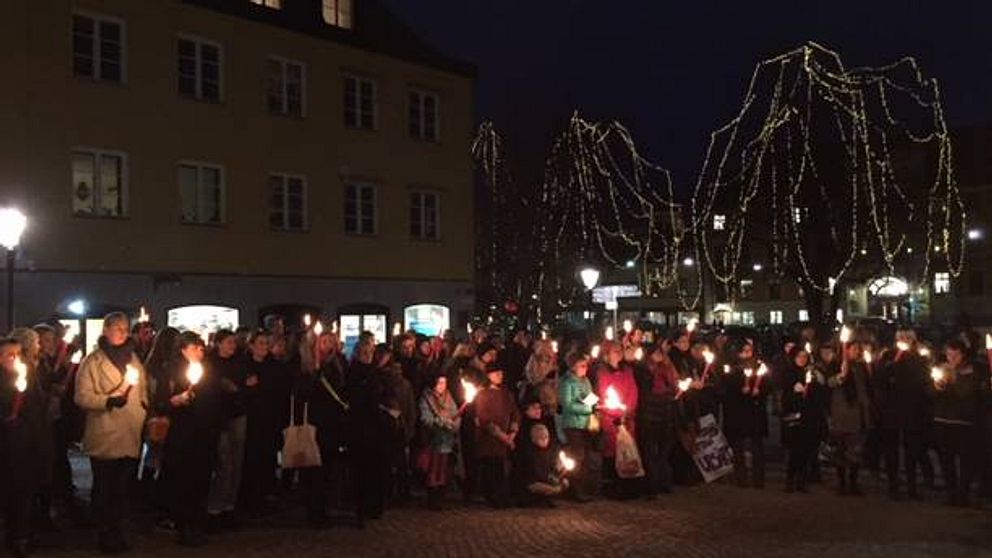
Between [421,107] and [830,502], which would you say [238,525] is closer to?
[830,502]

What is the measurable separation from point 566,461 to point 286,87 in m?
19.7

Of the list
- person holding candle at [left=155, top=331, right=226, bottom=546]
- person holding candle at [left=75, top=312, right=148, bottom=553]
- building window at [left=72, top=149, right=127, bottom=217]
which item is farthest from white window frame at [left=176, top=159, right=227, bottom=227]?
person holding candle at [left=75, top=312, right=148, bottom=553]

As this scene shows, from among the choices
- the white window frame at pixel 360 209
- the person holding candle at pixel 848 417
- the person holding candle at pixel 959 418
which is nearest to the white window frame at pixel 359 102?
the white window frame at pixel 360 209

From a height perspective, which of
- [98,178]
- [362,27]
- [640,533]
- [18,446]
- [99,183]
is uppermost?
[362,27]

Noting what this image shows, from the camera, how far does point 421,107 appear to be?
33.8 m

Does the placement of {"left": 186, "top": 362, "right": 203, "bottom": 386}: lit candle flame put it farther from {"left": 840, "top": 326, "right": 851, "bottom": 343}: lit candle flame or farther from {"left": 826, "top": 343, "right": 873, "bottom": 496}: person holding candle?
{"left": 840, "top": 326, "right": 851, "bottom": 343}: lit candle flame

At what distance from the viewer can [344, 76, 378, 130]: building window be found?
3162cm

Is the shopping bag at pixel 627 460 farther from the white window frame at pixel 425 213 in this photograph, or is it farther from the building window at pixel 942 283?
the building window at pixel 942 283

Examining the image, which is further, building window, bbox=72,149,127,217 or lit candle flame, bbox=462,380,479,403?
building window, bbox=72,149,127,217

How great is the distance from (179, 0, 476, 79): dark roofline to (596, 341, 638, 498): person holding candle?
1800 cm

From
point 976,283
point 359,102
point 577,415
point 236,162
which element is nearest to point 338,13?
point 359,102

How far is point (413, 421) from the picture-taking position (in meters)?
12.7

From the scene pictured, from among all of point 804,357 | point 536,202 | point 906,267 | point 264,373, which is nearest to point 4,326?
point 264,373

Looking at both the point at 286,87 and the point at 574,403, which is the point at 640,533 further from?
the point at 286,87
